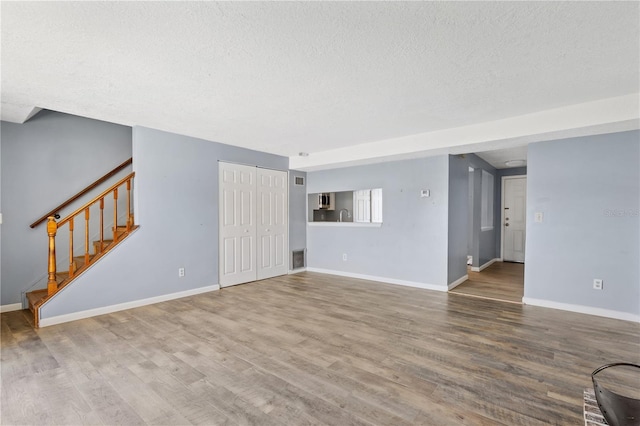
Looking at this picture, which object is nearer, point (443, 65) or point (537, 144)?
point (443, 65)

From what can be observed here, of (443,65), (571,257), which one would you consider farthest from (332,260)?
(443,65)

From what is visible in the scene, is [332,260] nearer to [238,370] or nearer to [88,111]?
[238,370]

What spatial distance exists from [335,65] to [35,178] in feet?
14.5

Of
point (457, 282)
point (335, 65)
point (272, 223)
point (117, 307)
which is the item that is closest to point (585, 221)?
point (457, 282)

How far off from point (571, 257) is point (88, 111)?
6196mm

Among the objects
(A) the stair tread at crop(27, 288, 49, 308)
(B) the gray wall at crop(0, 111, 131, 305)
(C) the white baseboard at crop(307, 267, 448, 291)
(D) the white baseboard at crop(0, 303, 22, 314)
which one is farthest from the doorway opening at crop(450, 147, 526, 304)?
(D) the white baseboard at crop(0, 303, 22, 314)

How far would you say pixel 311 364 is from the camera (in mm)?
2477

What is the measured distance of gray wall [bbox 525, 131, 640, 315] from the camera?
3.48 meters

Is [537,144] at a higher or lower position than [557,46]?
lower

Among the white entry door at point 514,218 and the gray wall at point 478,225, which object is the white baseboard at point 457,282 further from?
the white entry door at point 514,218

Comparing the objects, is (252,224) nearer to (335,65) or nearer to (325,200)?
(325,200)

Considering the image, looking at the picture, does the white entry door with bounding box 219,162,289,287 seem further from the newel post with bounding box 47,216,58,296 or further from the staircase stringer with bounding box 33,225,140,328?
the newel post with bounding box 47,216,58,296

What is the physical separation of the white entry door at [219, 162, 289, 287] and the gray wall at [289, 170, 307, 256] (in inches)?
5.3

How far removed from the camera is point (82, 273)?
3.63 metres
